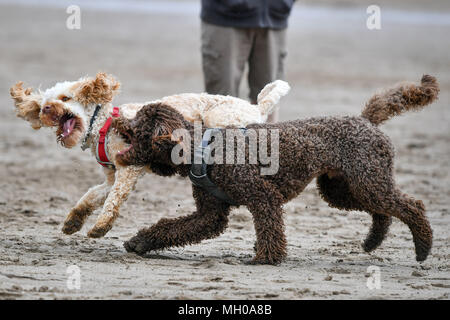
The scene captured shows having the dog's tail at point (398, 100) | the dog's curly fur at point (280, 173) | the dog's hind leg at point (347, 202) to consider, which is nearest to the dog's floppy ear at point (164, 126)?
the dog's curly fur at point (280, 173)

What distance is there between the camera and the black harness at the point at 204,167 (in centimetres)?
518

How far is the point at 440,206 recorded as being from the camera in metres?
7.34

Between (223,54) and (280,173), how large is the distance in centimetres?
248

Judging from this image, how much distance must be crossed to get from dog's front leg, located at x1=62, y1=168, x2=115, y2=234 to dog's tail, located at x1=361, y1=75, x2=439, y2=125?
1925mm

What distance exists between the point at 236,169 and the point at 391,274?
4.07ft

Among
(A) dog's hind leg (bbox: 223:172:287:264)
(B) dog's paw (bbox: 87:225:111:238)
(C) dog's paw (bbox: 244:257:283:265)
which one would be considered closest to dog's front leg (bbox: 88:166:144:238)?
(B) dog's paw (bbox: 87:225:111:238)

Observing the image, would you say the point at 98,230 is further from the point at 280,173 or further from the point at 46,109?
the point at 280,173

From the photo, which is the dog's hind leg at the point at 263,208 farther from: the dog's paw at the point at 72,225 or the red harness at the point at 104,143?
the dog's paw at the point at 72,225

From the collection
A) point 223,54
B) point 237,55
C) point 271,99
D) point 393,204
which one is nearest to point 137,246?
point 271,99

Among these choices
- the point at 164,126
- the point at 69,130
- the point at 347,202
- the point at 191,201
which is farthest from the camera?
the point at 191,201

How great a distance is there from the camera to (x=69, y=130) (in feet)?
17.7

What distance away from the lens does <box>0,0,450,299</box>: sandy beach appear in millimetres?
4793

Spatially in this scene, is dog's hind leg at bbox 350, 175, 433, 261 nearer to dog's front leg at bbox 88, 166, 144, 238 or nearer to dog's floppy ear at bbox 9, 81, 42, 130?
dog's front leg at bbox 88, 166, 144, 238
